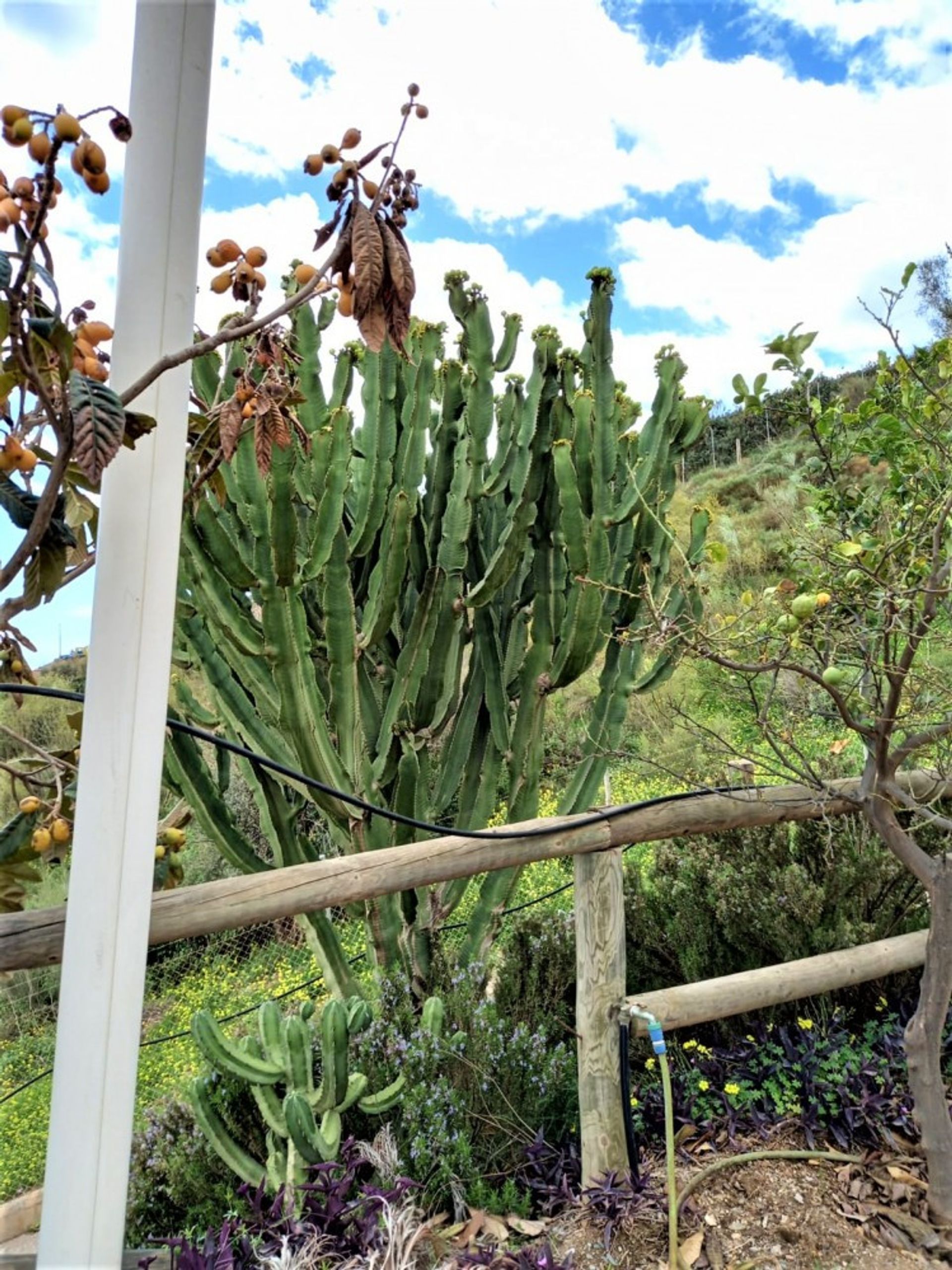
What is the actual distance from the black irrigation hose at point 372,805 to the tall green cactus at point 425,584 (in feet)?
1.94

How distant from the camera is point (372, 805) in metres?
1.84

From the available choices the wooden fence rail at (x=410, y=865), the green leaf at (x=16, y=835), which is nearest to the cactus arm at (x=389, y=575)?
the wooden fence rail at (x=410, y=865)

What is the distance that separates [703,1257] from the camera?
59.2 inches

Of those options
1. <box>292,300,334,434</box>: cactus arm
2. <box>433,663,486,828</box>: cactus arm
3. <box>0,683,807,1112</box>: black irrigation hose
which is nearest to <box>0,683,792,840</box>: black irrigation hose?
<box>0,683,807,1112</box>: black irrigation hose

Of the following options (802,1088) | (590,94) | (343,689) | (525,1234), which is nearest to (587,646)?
(343,689)

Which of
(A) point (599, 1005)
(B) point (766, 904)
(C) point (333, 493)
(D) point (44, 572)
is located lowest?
(A) point (599, 1005)

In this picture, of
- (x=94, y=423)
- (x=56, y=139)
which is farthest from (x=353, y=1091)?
(x=56, y=139)

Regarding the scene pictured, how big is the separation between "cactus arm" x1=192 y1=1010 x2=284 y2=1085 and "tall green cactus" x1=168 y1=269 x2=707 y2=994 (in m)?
0.74

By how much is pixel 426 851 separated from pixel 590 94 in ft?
4.35

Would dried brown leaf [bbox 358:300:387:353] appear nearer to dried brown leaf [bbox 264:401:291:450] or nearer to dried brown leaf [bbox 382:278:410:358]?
dried brown leaf [bbox 382:278:410:358]

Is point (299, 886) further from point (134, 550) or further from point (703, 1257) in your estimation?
point (703, 1257)

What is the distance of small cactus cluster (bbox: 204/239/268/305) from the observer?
1.00 m

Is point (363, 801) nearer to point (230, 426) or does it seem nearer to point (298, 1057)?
point (298, 1057)

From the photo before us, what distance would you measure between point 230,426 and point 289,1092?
150cm
